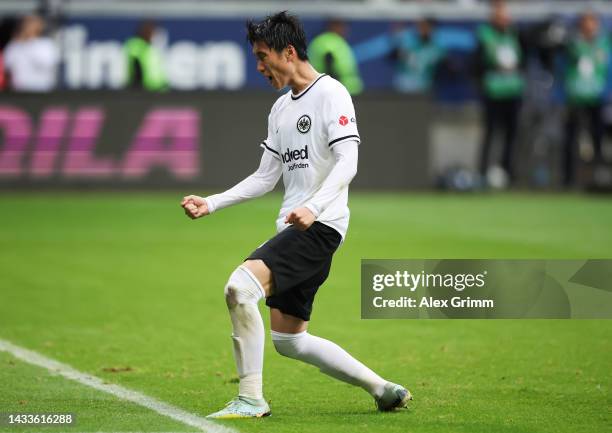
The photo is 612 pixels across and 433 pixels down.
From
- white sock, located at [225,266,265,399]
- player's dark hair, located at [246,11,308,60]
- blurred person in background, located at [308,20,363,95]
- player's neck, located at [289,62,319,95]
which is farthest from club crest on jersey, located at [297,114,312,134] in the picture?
blurred person in background, located at [308,20,363,95]

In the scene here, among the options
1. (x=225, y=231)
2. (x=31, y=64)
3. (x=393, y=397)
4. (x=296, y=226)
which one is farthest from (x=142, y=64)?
(x=296, y=226)

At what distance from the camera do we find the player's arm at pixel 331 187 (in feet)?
20.8

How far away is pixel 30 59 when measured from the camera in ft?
72.5

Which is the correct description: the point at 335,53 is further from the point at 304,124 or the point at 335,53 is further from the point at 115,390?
the point at 304,124

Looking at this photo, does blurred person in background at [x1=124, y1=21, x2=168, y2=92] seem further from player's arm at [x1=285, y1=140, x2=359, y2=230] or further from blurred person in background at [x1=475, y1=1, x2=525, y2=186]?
player's arm at [x1=285, y1=140, x2=359, y2=230]

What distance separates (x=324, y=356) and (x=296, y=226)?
32.6 inches

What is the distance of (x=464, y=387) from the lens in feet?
25.7

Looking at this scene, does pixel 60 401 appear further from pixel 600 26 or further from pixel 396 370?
A: pixel 600 26

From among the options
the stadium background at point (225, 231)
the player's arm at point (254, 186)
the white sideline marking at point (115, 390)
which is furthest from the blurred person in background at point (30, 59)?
the player's arm at point (254, 186)

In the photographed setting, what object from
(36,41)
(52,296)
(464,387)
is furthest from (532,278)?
(36,41)

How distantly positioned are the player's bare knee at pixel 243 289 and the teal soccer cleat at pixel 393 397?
0.91 m

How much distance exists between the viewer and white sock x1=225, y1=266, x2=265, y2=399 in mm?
6500

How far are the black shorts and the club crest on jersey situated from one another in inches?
18.6

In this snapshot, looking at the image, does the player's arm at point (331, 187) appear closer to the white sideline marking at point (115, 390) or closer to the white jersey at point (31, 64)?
the white sideline marking at point (115, 390)
